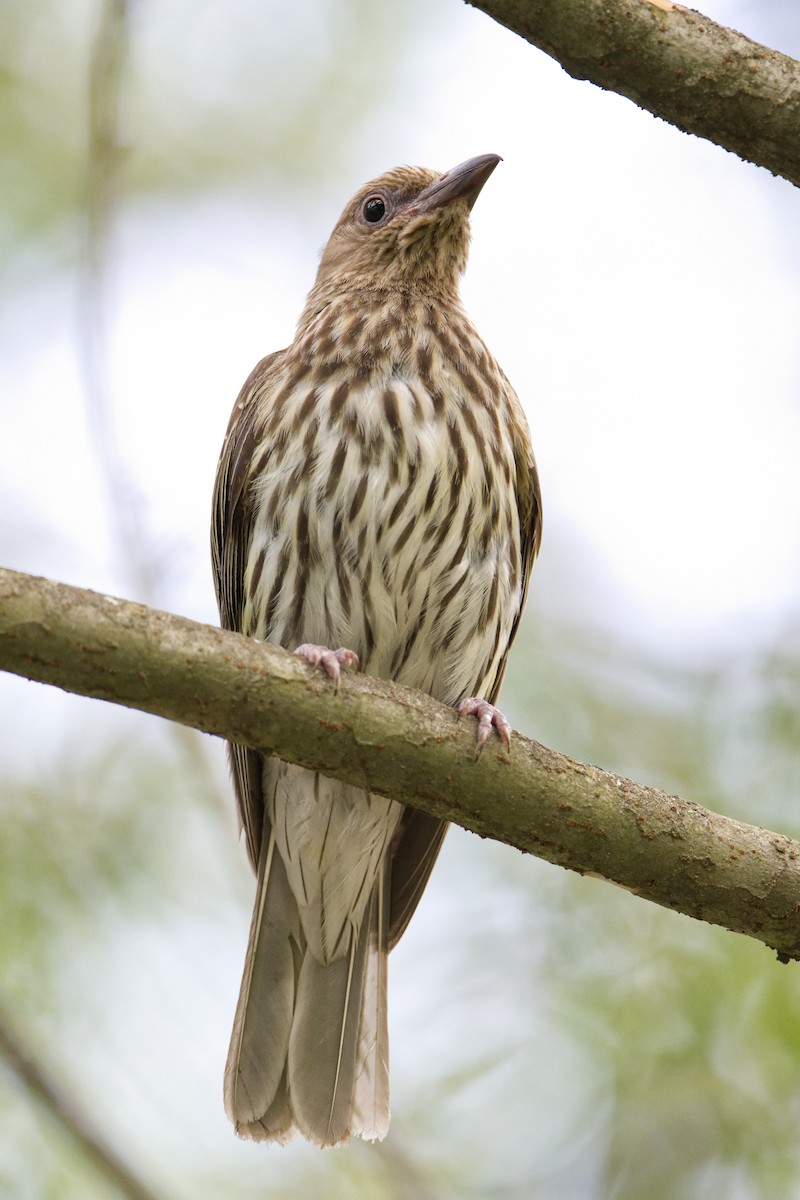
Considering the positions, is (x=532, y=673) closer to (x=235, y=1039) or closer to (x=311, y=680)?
(x=235, y=1039)

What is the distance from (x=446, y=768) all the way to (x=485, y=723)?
148 millimetres

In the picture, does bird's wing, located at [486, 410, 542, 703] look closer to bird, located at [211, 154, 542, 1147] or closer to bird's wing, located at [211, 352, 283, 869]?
bird, located at [211, 154, 542, 1147]

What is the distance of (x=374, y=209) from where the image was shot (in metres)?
4.95

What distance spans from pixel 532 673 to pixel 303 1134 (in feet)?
10.6

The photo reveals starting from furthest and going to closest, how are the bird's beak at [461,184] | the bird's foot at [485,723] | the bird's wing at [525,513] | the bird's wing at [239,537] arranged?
the bird's beak at [461,184]
the bird's wing at [525,513]
the bird's wing at [239,537]
the bird's foot at [485,723]

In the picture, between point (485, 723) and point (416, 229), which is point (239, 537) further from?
point (485, 723)

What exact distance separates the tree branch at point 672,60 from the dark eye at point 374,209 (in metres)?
2.03

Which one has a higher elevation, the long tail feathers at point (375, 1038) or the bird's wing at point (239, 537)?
the bird's wing at point (239, 537)

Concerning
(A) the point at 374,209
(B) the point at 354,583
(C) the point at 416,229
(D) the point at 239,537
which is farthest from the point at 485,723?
(A) the point at 374,209

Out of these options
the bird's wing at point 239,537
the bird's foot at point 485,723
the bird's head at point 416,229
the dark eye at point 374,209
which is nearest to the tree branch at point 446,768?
the bird's foot at point 485,723

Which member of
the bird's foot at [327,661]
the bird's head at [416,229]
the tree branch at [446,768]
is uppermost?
the bird's head at [416,229]

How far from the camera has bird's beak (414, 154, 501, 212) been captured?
4539 millimetres

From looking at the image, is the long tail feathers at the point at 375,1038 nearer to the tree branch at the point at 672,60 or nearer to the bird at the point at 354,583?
the bird at the point at 354,583

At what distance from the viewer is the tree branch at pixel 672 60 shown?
9.46 feet
